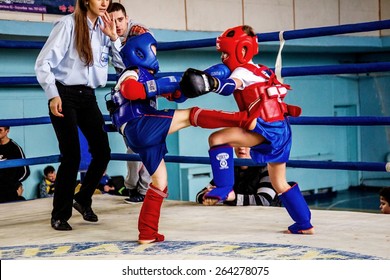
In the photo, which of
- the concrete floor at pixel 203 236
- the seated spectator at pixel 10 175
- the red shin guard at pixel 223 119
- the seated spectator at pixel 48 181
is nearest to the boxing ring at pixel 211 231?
the concrete floor at pixel 203 236

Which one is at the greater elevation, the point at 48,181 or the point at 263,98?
the point at 263,98

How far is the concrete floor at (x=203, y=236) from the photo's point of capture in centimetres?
321

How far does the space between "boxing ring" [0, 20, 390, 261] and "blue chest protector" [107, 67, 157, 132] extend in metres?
0.58

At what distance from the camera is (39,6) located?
8.26 meters

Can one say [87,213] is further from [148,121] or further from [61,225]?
[148,121]

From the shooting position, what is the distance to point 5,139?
23.4 ft

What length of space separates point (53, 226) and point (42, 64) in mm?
843

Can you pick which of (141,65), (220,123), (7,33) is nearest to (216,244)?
(220,123)

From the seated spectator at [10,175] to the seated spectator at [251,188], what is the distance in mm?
2260

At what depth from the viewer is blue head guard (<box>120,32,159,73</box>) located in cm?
349

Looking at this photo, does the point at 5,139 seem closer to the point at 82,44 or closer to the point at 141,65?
the point at 82,44

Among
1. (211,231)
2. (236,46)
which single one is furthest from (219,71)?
(211,231)

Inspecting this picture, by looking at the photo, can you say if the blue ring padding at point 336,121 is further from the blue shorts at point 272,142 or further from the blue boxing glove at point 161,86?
the blue boxing glove at point 161,86

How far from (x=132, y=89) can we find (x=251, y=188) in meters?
1.59
